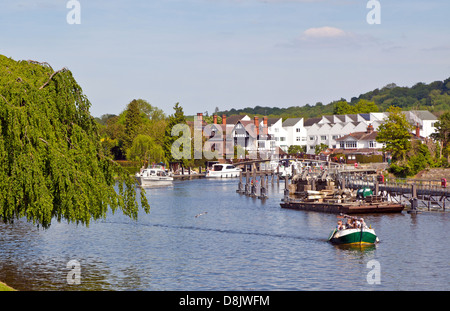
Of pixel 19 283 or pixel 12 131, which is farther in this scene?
pixel 19 283

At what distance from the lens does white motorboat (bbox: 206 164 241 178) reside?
151 meters

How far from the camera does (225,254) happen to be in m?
46.6

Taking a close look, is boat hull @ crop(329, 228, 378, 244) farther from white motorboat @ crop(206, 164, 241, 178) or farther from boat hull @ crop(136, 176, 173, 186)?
white motorboat @ crop(206, 164, 241, 178)

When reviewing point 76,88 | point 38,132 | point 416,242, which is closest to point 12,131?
point 38,132

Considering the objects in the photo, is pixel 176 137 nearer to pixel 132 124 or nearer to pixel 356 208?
pixel 132 124

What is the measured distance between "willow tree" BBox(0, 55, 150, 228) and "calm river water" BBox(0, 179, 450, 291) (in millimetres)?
5557

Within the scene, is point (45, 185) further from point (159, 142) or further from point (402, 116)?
point (159, 142)

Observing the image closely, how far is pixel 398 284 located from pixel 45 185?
2078 centimetres

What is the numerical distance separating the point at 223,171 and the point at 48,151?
121m

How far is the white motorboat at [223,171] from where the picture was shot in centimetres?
15051

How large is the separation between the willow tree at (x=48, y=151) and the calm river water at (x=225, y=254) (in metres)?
5.56

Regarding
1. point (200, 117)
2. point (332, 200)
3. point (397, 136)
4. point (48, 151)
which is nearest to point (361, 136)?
point (200, 117)

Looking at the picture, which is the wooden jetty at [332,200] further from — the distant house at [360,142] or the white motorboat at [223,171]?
the distant house at [360,142]
